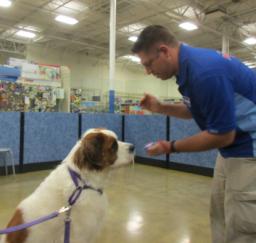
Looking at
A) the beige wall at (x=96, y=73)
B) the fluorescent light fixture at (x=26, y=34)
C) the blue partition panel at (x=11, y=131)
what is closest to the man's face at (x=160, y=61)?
A: the blue partition panel at (x=11, y=131)

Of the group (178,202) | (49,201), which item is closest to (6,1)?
(178,202)

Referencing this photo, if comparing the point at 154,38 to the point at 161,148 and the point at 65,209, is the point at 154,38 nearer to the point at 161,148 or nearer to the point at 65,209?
the point at 161,148

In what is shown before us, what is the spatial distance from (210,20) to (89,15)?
5190 mm

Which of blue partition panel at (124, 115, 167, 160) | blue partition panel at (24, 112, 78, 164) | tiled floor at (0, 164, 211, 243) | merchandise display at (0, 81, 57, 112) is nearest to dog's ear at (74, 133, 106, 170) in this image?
tiled floor at (0, 164, 211, 243)

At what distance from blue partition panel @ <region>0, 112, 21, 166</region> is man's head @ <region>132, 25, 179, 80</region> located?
4.84m

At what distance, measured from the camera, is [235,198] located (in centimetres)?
157

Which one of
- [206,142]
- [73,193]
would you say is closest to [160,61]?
[206,142]

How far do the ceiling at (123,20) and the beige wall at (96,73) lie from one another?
713 mm

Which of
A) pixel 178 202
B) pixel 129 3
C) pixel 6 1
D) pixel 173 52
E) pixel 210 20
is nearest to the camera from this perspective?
pixel 173 52

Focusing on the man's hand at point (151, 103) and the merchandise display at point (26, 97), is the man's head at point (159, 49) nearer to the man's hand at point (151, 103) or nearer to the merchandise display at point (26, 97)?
the man's hand at point (151, 103)

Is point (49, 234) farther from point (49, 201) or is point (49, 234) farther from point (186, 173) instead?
point (186, 173)

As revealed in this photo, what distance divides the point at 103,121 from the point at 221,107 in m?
6.13

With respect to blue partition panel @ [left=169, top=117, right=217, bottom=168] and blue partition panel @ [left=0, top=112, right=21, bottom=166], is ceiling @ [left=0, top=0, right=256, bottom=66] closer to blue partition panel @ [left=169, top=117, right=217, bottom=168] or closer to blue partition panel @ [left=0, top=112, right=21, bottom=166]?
blue partition panel @ [left=169, top=117, right=217, bottom=168]

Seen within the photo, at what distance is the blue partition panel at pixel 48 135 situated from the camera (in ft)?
19.9
